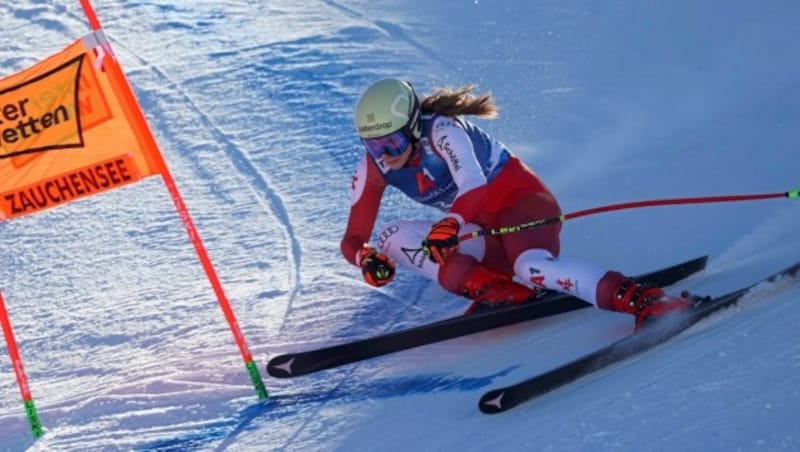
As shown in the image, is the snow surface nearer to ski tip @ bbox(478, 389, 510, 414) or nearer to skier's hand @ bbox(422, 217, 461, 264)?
ski tip @ bbox(478, 389, 510, 414)

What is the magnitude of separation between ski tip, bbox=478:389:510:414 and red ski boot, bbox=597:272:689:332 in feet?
2.34

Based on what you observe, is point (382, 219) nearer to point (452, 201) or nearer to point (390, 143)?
point (452, 201)

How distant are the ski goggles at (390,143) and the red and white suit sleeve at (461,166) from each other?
150mm

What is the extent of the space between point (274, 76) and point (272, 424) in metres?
5.00

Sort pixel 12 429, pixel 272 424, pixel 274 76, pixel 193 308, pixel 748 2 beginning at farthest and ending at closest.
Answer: pixel 748 2, pixel 274 76, pixel 193 308, pixel 12 429, pixel 272 424

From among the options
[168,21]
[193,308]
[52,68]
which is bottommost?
[193,308]

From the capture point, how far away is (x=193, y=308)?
19.4ft

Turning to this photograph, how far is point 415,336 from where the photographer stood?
200 inches

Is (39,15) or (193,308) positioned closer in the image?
(193,308)

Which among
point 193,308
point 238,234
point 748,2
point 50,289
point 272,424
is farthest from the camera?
point 748,2

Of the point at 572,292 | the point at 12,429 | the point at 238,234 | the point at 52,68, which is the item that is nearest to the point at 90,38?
the point at 52,68

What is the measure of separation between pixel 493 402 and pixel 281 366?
1209 millimetres

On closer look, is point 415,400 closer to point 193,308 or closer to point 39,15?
point 193,308

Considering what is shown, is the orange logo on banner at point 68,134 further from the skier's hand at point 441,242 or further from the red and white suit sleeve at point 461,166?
the red and white suit sleeve at point 461,166
